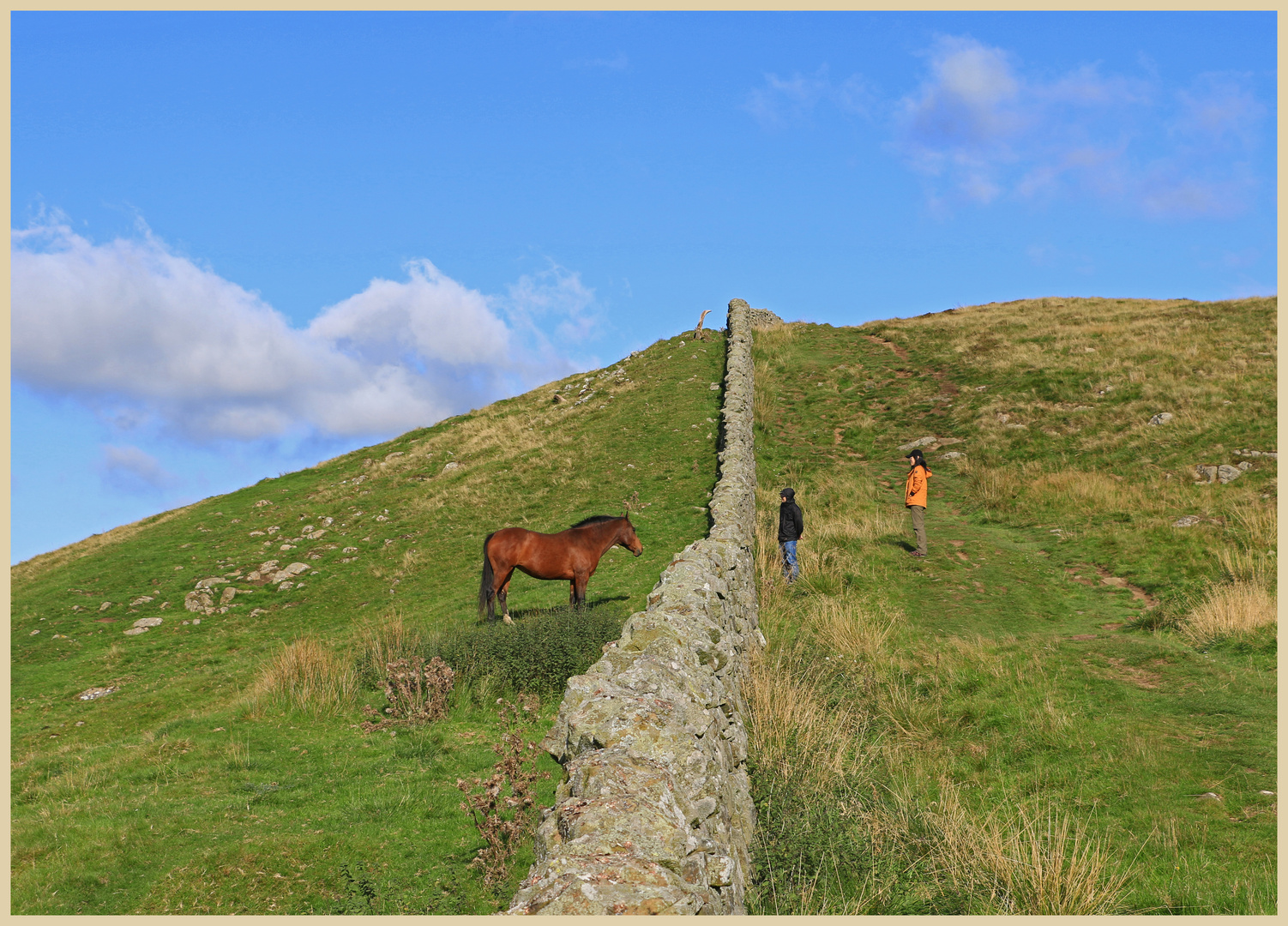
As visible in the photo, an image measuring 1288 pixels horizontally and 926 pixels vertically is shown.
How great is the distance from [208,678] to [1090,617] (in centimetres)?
1712

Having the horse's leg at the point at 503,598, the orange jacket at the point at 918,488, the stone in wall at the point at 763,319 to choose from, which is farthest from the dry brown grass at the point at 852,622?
the stone in wall at the point at 763,319

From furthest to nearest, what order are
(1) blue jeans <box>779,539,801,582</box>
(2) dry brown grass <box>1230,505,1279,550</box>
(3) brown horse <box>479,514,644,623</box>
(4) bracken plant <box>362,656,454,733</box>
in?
1. (2) dry brown grass <box>1230,505,1279,550</box>
2. (1) blue jeans <box>779,539,801,582</box>
3. (3) brown horse <box>479,514,644,623</box>
4. (4) bracken plant <box>362,656,454,733</box>

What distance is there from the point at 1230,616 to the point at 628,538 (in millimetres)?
10572

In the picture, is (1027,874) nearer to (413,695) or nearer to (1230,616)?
(413,695)

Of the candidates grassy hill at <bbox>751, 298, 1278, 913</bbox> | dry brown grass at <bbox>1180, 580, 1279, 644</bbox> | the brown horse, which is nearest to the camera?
grassy hill at <bbox>751, 298, 1278, 913</bbox>

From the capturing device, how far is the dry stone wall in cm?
367

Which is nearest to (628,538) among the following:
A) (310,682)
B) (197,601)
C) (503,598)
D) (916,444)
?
(503,598)

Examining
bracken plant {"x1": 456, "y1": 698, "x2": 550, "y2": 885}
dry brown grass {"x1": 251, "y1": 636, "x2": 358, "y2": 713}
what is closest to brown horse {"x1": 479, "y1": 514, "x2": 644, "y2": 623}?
dry brown grass {"x1": 251, "y1": 636, "x2": 358, "y2": 713}

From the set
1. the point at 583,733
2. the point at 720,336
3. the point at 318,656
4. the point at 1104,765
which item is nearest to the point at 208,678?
the point at 318,656

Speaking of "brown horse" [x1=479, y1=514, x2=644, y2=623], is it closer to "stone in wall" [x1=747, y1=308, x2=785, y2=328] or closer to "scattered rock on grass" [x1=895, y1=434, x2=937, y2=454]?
"scattered rock on grass" [x1=895, y1=434, x2=937, y2=454]

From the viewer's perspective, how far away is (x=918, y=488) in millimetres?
18125

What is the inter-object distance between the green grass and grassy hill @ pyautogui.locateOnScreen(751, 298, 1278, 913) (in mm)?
2841

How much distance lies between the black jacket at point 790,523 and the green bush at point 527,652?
533 cm

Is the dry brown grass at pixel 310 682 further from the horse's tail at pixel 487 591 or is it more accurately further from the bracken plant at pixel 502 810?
the bracken plant at pixel 502 810
